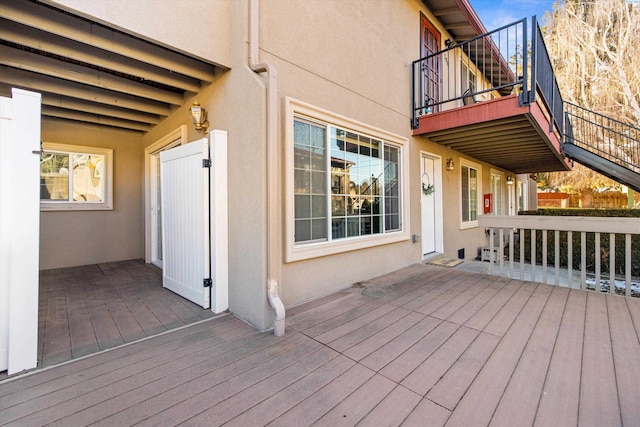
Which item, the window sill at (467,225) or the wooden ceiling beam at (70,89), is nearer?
the wooden ceiling beam at (70,89)

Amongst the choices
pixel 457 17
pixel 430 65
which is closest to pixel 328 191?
pixel 430 65

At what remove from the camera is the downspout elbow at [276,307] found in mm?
2439

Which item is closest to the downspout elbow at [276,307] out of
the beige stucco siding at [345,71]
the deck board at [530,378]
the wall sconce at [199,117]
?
the beige stucco siding at [345,71]

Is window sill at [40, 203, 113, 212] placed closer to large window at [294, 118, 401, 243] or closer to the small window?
the small window

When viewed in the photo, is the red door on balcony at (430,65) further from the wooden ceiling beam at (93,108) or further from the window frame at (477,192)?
the wooden ceiling beam at (93,108)

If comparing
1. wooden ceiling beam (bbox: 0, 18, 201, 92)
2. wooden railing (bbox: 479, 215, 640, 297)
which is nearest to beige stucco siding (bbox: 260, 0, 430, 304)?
wooden ceiling beam (bbox: 0, 18, 201, 92)

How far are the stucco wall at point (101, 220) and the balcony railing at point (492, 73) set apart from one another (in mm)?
5641

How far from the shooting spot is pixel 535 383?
1754 mm

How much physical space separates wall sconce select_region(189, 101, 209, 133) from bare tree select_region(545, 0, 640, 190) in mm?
14801

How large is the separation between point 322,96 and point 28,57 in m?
Result: 3.03

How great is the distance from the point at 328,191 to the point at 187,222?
1.73 metres

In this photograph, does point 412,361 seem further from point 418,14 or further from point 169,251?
point 418,14

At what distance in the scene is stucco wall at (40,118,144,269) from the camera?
479 cm

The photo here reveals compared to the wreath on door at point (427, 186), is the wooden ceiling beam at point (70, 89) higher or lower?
higher
